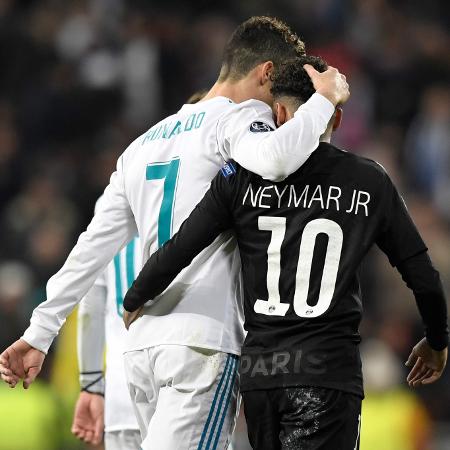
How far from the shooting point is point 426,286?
3.44 m

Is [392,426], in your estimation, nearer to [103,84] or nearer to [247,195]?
[247,195]

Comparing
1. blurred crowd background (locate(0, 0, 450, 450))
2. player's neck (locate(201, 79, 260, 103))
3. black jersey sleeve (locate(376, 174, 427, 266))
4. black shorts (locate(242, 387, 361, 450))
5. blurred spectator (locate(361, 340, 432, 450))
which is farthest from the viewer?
blurred crowd background (locate(0, 0, 450, 450))

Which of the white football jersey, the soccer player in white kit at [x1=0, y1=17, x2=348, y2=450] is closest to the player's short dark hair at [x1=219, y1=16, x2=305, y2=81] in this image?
the soccer player in white kit at [x1=0, y1=17, x2=348, y2=450]

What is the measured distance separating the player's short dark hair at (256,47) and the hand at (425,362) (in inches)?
45.8

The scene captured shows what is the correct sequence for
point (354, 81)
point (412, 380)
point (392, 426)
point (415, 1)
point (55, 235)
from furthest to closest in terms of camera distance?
point (415, 1)
point (354, 81)
point (55, 235)
point (392, 426)
point (412, 380)

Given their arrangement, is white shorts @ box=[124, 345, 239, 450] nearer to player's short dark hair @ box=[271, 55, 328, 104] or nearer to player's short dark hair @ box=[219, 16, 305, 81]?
player's short dark hair @ box=[271, 55, 328, 104]

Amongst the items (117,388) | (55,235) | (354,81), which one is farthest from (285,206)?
(354,81)

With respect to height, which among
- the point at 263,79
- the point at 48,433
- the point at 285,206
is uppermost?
the point at 263,79

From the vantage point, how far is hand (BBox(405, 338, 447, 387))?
3668mm

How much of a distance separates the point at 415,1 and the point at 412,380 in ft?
27.7

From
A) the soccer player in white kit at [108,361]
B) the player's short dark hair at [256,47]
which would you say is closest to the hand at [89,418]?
the soccer player in white kit at [108,361]

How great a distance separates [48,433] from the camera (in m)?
7.39

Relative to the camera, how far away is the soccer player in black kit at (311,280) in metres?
3.33

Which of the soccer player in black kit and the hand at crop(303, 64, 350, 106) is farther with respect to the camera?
the hand at crop(303, 64, 350, 106)
